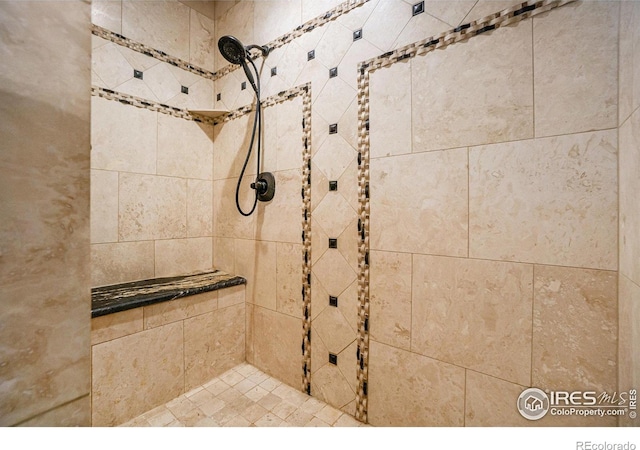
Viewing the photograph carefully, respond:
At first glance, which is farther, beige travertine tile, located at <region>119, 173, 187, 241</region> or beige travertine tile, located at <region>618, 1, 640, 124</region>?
beige travertine tile, located at <region>119, 173, 187, 241</region>

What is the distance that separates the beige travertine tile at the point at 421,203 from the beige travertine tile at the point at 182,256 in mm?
1289


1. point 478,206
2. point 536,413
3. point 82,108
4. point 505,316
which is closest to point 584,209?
point 478,206

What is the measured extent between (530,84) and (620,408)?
40.4 inches

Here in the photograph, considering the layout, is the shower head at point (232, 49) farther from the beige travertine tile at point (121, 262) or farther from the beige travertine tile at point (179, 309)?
the beige travertine tile at point (179, 309)

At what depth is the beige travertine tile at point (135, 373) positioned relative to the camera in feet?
3.99

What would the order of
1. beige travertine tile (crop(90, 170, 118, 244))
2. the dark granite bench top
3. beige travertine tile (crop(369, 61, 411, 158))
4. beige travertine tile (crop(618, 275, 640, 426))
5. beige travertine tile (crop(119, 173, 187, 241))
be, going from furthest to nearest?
beige travertine tile (crop(119, 173, 187, 241)) < beige travertine tile (crop(90, 170, 118, 244)) < the dark granite bench top < beige travertine tile (crop(369, 61, 411, 158)) < beige travertine tile (crop(618, 275, 640, 426))

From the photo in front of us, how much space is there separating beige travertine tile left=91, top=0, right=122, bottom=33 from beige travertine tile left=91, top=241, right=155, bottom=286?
1.22 meters

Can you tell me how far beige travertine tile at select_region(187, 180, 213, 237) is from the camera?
1.88m

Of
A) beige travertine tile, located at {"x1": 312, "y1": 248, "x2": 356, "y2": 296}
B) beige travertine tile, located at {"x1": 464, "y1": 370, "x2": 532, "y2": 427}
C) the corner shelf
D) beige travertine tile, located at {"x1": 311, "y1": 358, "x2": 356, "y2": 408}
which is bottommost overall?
beige travertine tile, located at {"x1": 311, "y1": 358, "x2": 356, "y2": 408}

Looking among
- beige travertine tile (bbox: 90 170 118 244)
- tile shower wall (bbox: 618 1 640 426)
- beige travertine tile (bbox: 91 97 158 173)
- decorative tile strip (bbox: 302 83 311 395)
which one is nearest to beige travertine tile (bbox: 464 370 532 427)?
tile shower wall (bbox: 618 1 640 426)

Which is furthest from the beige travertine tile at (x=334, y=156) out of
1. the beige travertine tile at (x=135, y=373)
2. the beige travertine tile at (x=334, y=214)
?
the beige travertine tile at (x=135, y=373)

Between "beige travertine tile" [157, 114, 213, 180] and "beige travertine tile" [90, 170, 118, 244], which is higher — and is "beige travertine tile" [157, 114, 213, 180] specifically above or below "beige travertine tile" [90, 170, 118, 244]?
above

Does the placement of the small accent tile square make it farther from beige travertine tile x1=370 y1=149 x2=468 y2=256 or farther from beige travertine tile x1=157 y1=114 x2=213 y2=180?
beige travertine tile x1=157 y1=114 x2=213 y2=180

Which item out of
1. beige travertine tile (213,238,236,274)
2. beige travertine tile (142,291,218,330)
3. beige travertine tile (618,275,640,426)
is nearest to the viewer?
beige travertine tile (618,275,640,426)
